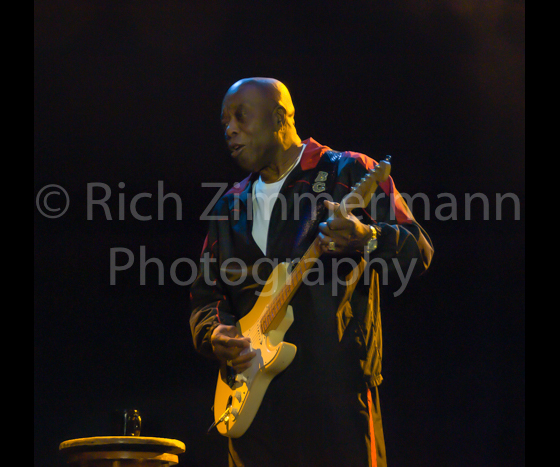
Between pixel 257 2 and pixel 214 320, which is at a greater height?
pixel 257 2

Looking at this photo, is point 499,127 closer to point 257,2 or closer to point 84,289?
point 257,2

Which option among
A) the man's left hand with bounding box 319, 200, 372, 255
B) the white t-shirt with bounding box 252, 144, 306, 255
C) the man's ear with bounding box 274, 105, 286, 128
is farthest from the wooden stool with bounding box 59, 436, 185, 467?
the man's ear with bounding box 274, 105, 286, 128

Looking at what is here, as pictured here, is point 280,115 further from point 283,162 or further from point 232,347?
point 232,347

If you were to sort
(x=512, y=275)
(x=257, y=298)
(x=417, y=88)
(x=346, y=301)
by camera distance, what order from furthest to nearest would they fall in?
(x=417, y=88) < (x=512, y=275) < (x=257, y=298) < (x=346, y=301)

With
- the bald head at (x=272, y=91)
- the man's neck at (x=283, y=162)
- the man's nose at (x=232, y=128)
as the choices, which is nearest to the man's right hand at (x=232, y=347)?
the man's neck at (x=283, y=162)

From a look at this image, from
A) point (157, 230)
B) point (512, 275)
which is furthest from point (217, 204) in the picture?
point (512, 275)

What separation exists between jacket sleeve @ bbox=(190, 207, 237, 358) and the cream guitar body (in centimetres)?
16

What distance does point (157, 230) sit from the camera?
130 inches

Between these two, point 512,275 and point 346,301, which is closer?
point 346,301

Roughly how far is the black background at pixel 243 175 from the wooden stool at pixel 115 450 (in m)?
0.50

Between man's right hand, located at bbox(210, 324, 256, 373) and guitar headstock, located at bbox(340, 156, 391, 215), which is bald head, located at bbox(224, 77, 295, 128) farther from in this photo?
man's right hand, located at bbox(210, 324, 256, 373)

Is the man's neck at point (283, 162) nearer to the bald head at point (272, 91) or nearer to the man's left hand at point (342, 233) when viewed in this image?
the bald head at point (272, 91)

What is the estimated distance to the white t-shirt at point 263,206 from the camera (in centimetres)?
273

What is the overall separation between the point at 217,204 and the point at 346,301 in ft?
2.51
